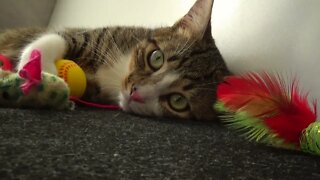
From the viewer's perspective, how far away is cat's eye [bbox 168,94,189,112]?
1044 millimetres

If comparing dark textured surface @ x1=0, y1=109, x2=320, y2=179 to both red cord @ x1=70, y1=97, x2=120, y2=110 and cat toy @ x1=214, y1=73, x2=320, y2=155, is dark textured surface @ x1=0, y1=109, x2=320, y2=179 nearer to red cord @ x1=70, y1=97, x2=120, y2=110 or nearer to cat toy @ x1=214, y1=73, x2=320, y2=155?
cat toy @ x1=214, y1=73, x2=320, y2=155

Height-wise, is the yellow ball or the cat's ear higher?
the cat's ear

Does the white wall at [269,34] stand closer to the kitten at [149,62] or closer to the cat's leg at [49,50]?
the kitten at [149,62]

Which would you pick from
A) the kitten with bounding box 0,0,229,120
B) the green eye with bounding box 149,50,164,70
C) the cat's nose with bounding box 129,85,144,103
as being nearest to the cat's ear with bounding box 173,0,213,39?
the kitten with bounding box 0,0,229,120

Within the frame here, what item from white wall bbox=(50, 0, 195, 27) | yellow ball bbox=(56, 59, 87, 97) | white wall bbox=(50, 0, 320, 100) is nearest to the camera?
white wall bbox=(50, 0, 320, 100)

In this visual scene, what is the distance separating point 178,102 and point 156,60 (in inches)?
5.0

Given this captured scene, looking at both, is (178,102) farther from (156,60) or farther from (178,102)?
(156,60)

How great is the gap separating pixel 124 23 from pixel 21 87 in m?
0.92

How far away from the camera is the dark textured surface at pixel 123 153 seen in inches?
17.5

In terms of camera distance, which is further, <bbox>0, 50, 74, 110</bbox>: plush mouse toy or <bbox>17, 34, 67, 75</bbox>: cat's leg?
<bbox>17, 34, 67, 75</bbox>: cat's leg

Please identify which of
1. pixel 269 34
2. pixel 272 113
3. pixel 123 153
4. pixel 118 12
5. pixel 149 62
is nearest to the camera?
pixel 123 153

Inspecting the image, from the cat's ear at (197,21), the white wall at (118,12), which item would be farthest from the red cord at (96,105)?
the white wall at (118,12)

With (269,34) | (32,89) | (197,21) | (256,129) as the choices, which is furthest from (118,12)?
(256,129)

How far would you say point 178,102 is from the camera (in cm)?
105
